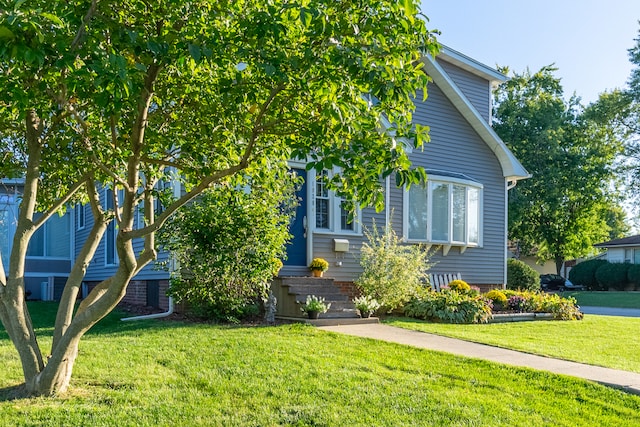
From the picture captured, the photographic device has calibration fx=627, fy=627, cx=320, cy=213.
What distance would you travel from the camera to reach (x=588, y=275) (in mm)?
34500

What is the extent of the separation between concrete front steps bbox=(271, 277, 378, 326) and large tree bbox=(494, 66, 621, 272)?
70.0ft

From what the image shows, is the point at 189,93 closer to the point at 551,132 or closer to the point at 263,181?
the point at 263,181

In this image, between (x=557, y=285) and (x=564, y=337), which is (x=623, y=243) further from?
(x=564, y=337)

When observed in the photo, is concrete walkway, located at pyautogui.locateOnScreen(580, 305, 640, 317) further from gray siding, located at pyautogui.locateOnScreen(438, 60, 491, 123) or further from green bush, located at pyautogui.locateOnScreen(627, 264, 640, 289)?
green bush, located at pyautogui.locateOnScreen(627, 264, 640, 289)

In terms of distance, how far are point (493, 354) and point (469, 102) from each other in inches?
357

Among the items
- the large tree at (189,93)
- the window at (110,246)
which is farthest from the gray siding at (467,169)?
the large tree at (189,93)

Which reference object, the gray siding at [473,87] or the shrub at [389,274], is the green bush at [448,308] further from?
the gray siding at [473,87]

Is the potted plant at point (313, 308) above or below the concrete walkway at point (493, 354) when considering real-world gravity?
above

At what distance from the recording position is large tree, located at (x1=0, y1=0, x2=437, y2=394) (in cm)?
441

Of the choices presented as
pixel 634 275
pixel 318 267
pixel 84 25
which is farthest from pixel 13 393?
pixel 634 275

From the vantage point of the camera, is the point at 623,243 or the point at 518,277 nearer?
the point at 518,277

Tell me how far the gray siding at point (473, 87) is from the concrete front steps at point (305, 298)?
7441 mm

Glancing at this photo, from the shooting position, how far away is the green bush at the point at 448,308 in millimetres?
12250

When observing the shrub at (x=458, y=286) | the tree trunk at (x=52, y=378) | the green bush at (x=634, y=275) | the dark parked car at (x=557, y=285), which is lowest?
the dark parked car at (x=557, y=285)
